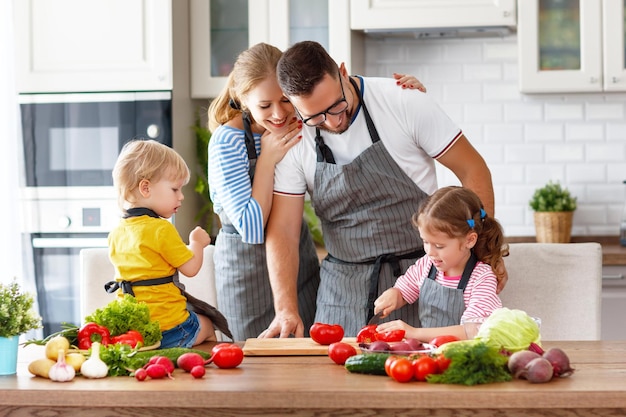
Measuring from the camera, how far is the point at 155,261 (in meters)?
2.23

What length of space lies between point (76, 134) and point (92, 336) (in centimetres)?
220

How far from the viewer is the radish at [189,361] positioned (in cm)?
185

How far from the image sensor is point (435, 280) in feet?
7.92

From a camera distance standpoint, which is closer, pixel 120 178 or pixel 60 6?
pixel 120 178

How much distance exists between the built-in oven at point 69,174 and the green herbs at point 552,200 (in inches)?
65.9

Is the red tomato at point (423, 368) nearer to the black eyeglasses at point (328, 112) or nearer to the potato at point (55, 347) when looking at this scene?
the potato at point (55, 347)

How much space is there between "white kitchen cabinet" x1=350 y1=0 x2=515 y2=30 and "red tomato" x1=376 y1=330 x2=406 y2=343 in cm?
230

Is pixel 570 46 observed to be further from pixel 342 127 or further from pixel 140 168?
Answer: pixel 140 168

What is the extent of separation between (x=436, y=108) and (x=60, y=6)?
6.85 feet

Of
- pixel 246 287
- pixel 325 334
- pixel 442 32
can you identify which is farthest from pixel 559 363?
pixel 442 32

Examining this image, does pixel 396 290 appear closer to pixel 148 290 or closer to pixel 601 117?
pixel 148 290

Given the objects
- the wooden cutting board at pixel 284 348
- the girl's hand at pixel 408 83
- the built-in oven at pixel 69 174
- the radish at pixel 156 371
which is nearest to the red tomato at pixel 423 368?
the wooden cutting board at pixel 284 348

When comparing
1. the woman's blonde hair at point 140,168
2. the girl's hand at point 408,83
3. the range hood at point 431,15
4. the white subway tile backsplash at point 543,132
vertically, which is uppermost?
the range hood at point 431,15

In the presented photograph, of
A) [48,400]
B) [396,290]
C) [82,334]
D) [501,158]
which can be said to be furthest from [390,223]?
[501,158]
